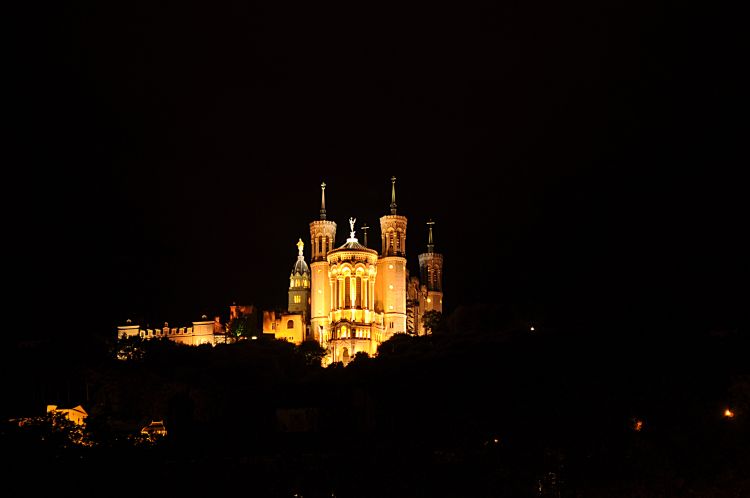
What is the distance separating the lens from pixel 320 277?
98.3 meters

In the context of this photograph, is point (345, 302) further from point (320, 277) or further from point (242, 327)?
point (242, 327)

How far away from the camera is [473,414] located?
6034cm

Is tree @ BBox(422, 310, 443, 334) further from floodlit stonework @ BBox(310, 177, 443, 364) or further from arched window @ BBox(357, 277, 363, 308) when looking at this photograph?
arched window @ BBox(357, 277, 363, 308)

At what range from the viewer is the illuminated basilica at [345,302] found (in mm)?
94188

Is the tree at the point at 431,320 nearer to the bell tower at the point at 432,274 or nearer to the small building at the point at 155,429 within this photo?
the bell tower at the point at 432,274

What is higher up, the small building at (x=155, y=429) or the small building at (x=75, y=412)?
the small building at (x=75, y=412)

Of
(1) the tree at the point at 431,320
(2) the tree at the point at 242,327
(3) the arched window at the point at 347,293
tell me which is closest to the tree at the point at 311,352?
(3) the arched window at the point at 347,293

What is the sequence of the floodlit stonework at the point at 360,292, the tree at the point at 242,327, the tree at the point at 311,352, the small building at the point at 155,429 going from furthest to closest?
the tree at the point at 242,327, the floodlit stonework at the point at 360,292, the tree at the point at 311,352, the small building at the point at 155,429

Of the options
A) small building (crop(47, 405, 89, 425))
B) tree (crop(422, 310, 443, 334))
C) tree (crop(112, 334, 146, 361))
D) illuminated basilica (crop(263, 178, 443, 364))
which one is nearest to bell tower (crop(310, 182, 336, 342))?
illuminated basilica (crop(263, 178, 443, 364))

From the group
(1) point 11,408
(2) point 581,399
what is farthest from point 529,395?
(1) point 11,408

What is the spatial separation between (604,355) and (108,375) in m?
33.7

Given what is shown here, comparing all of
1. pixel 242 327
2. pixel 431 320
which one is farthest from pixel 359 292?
pixel 242 327

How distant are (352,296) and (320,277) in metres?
4.77

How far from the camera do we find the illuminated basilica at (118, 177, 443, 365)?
94188 mm
